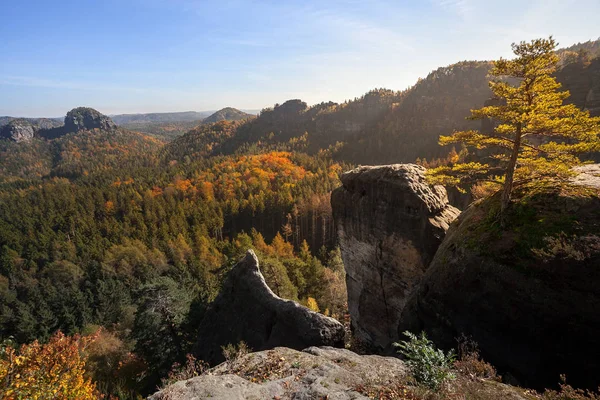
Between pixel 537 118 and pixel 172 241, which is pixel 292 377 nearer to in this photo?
pixel 537 118

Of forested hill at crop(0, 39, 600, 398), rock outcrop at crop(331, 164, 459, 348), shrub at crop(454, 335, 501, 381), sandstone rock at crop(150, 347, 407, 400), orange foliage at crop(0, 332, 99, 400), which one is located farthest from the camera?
forested hill at crop(0, 39, 600, 398)

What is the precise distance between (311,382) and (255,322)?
10604mm

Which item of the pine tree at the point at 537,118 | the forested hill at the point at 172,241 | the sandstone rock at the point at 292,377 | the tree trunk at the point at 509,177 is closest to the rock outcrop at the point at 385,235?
the tree trunk at the point at 509,177

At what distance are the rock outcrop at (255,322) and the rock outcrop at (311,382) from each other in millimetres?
3936

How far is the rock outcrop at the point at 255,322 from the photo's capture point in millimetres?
17109

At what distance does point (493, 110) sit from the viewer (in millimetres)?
11891

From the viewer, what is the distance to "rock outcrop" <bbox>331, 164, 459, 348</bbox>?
19.8 meters

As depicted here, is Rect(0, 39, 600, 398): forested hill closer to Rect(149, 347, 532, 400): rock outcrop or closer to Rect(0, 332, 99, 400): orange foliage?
Rect(0, 332, 99, 400): orange foliage

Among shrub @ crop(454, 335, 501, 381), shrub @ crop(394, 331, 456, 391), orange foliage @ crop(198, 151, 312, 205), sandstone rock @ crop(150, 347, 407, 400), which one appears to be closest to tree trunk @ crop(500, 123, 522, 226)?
shrub @ crop(454, 335, 501, 381)

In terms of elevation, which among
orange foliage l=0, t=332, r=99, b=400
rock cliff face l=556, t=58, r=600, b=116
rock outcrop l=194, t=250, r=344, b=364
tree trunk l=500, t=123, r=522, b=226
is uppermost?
rock cliff face l=556, t=58, r=600, b=116

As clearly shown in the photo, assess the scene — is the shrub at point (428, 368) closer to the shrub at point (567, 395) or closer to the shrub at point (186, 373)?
the shrub at point (567, 395)

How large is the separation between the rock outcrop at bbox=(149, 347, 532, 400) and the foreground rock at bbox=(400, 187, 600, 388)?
2.11 m

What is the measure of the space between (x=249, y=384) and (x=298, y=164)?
5460 inches

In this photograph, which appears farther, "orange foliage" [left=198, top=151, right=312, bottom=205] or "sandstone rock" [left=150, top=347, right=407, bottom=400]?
"orange foliage" [left=198, top=151, right=312, bottom=205]
